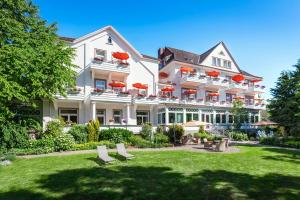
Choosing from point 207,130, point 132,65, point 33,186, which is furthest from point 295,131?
point 33,186

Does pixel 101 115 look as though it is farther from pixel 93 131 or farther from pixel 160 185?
pixel 160 185

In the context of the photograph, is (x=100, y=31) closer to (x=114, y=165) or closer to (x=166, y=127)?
(x=166, y=127)

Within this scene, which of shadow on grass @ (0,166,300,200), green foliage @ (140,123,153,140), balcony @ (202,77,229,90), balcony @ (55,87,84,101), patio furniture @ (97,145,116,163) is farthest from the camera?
balcony @ (202,77,229,90)

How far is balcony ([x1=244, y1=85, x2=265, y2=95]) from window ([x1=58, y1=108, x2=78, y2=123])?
31.7 m

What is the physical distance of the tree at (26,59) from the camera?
662 inches

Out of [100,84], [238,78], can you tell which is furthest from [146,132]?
[238,78]

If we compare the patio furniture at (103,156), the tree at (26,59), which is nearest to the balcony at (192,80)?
the tree at (26,59)

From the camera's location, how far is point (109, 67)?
27.7m

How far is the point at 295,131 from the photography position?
2797 cm

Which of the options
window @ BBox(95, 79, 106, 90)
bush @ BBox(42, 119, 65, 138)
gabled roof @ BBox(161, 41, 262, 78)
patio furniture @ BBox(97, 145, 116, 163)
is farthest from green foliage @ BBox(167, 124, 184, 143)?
gabled roof @ BBox(161, 41, 262, 78)

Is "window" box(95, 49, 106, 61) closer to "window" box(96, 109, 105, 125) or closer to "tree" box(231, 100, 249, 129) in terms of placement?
"window" box(96, 109, 105, 125)

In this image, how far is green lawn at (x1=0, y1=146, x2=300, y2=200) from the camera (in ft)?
26.4

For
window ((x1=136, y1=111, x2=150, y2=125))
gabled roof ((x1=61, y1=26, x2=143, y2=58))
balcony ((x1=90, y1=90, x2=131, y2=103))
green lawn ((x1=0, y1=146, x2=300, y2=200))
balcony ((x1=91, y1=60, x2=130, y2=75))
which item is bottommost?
green lawn ((x1=0, y1=146, x2=300, y2=200))

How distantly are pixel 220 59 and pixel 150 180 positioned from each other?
1448 inches
